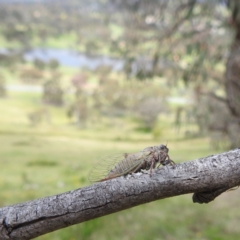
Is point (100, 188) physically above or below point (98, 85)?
above

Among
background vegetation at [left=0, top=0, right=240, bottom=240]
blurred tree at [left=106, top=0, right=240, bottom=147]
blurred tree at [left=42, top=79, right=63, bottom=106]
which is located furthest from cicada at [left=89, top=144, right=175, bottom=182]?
blurred tree at [left=42, top=79, right=63, bottom=106]

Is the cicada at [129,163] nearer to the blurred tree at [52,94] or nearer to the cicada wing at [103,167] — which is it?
the cicada wing at [103,167]

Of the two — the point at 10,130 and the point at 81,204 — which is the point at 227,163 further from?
the point at 10,130

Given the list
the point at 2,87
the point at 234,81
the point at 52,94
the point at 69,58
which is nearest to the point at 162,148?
the point at 234,81

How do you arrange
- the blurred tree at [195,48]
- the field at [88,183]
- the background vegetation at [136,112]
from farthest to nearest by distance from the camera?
the blurred tree at [195,48], the background vegetation at [136,112], the field at [88,183]

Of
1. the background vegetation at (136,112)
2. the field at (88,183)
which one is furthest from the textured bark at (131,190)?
the background vegetation at (136,112)

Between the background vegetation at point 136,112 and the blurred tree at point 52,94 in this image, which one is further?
the blurred tree at point 52,94

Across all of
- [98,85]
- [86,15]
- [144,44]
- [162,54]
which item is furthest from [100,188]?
[86,15]
